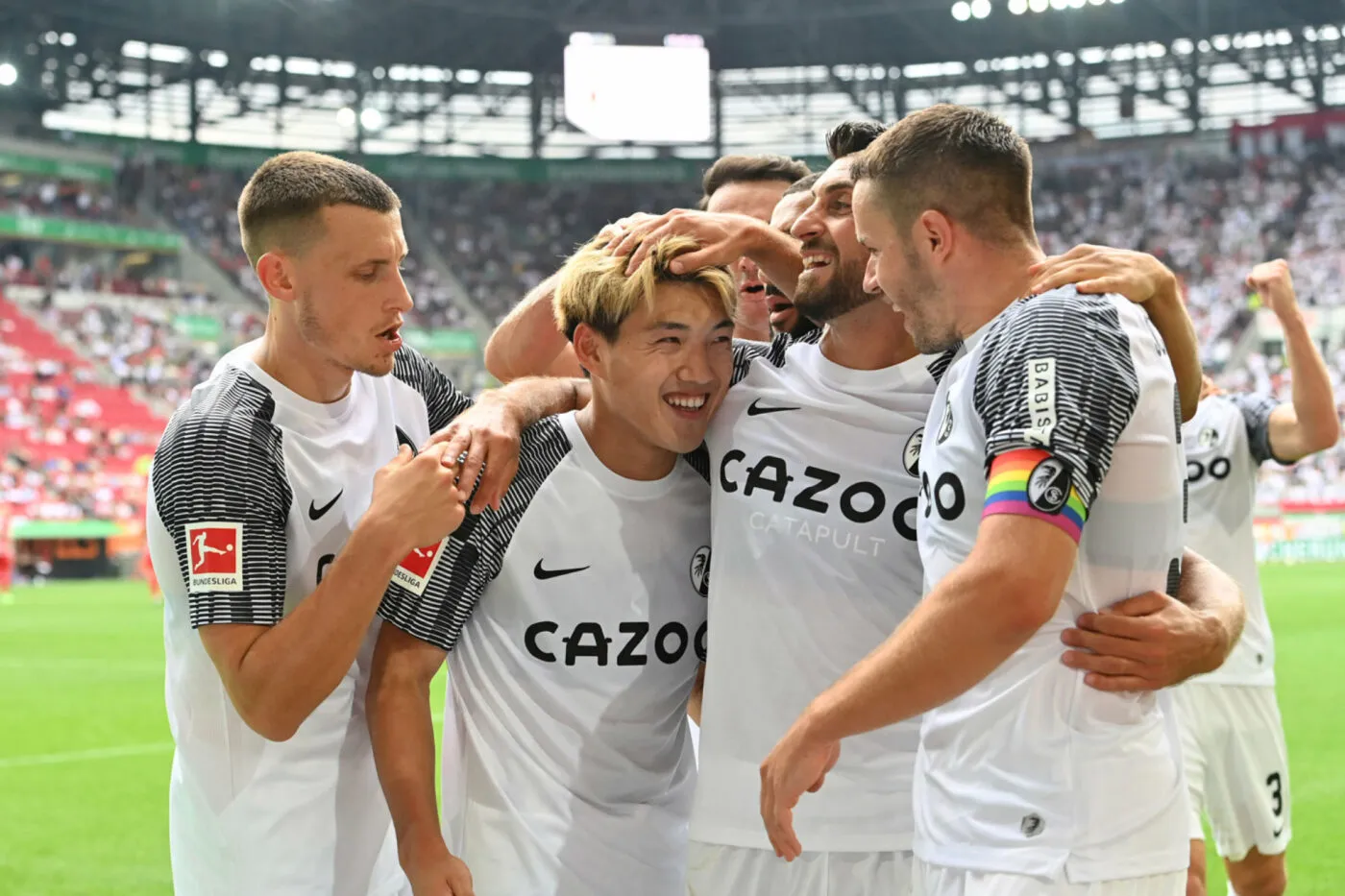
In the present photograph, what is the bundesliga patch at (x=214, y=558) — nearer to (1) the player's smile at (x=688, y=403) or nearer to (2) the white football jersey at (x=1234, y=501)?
(1) the player's smile at (x=688, y=403)

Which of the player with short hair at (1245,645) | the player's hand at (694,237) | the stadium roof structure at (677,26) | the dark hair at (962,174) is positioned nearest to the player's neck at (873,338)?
the player's hand at (694,237)

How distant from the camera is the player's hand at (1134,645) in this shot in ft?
7.78

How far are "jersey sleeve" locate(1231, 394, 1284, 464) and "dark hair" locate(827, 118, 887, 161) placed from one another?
3.50m

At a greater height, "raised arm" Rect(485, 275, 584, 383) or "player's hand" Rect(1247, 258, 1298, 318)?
"player's hand" Rect(1247, 258, 1298, 318)

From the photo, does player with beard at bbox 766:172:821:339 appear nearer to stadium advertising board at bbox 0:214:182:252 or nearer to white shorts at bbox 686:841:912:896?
white shorts at bbox 686:841:912:896

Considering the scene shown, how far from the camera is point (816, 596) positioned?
306 centimetres

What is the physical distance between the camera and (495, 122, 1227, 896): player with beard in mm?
2967

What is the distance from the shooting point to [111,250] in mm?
37500

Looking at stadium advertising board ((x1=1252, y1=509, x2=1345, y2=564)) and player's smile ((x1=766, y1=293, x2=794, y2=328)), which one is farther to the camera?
stadium advertising board ((x1=1252, y1=509, x2=1345, y2=564))

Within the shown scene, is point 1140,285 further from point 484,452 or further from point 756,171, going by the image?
point 756,171

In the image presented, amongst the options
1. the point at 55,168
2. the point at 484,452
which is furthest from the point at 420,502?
the point at 55,168

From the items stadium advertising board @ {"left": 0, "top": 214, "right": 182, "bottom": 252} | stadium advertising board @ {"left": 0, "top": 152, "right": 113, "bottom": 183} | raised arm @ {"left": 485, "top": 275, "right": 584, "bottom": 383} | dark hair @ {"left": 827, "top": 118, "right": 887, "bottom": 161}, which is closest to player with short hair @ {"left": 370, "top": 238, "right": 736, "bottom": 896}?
dark hair @ {"left": 827, "top": 118, "right": 887, "bottom": 161}

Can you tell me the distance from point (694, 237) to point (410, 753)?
139cm

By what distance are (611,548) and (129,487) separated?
28733 millimetres
